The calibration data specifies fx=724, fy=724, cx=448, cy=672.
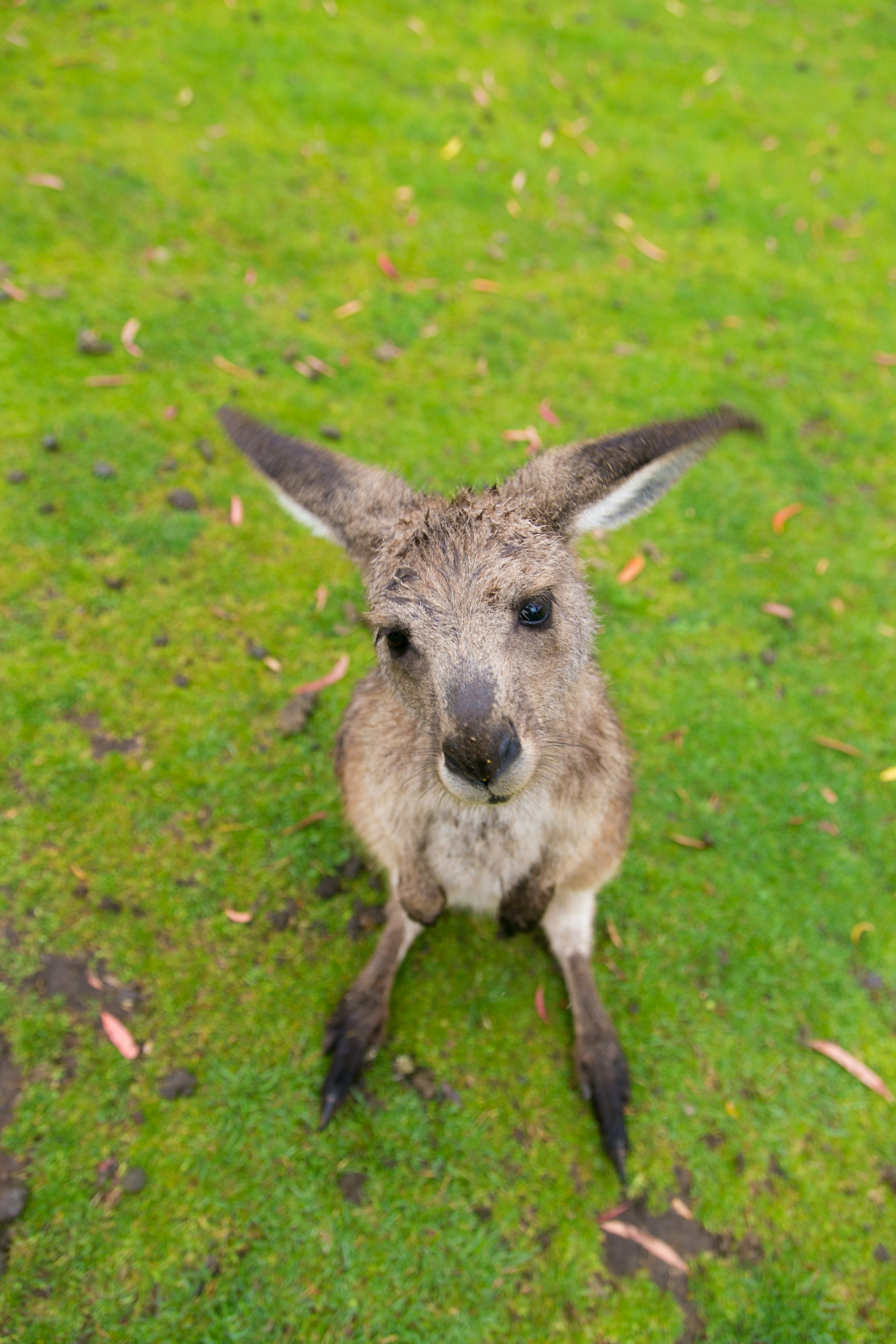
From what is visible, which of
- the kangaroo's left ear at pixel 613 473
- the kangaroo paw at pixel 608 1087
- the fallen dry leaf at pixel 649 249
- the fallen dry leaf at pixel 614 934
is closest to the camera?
the kangaroo's left ear at pixel 613 473

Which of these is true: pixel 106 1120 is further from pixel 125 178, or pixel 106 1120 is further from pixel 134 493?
pixel 125 178

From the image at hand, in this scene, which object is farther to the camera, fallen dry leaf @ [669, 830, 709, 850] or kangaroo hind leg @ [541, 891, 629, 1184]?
fallen dry leaf @ [669, 830, 709, 850]

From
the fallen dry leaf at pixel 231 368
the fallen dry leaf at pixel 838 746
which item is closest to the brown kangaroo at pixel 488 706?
the fallen dry leaf at pixel 838 746

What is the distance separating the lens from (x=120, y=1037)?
3180mm

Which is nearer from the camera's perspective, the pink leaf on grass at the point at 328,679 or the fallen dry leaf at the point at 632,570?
the pink leaf on grass at the point at 328,679

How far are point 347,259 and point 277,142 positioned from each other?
55.7 inches

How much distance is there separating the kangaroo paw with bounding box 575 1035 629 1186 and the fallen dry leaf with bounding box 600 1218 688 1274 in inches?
6.1

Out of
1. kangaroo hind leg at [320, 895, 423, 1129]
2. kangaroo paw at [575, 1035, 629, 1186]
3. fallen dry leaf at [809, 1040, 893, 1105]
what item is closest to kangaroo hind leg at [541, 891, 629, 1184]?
kangaroo paw at [575, 1035, 629, 1186]

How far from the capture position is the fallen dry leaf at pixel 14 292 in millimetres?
4902

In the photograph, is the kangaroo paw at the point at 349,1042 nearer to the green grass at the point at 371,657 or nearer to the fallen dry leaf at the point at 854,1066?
the green grass at the point at 371,657

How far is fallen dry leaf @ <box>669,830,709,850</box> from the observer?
3.89 m

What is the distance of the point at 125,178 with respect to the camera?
5555 millimetres

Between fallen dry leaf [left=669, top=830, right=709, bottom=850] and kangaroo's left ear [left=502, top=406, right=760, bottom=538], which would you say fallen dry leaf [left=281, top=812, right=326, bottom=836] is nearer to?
fallen dry leaf [left=669, top=830, right=709, bottom=850]

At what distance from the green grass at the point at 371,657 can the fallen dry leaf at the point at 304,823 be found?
106mm
